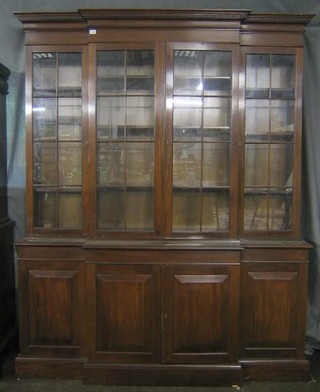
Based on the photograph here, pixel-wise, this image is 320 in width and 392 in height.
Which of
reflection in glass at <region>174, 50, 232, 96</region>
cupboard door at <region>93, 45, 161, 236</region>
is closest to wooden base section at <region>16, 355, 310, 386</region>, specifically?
cupboard door at <region>93, 45, 161, 236</region>

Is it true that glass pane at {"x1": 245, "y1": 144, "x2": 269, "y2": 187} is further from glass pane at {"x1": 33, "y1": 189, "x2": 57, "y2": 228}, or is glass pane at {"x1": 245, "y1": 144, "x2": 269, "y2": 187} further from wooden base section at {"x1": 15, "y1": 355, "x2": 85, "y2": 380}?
wooden base section at {"x1": 15, "y1": 355, "x2": 85, "y2": 380}

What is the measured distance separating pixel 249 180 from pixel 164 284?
0.90 meters

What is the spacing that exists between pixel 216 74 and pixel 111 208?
1.12 metres

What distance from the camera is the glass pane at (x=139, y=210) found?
97.8 inches

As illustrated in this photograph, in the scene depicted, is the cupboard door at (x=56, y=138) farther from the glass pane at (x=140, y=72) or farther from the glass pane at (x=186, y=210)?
the glass pane at (x=186, y=210)

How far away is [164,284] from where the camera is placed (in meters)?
2.40

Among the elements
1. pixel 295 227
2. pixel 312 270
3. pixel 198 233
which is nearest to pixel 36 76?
pixel 198 233

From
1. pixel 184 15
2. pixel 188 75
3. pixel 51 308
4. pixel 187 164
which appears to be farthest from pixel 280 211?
pixel 51 308

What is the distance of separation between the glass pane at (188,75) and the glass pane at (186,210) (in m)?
0.65

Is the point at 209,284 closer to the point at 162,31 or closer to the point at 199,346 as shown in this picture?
the point at 199,346

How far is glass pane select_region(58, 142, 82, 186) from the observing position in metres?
2.54

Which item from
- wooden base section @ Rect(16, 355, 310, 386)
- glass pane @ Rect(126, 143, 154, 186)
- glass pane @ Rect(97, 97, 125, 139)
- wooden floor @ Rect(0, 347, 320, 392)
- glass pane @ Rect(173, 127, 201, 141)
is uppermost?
glass pane @ Rect(97, 97, 125, 139)

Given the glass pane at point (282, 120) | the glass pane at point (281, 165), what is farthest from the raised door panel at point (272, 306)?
the glass pane at point (282, 120)

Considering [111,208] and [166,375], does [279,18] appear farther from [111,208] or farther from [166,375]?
[166,375]
